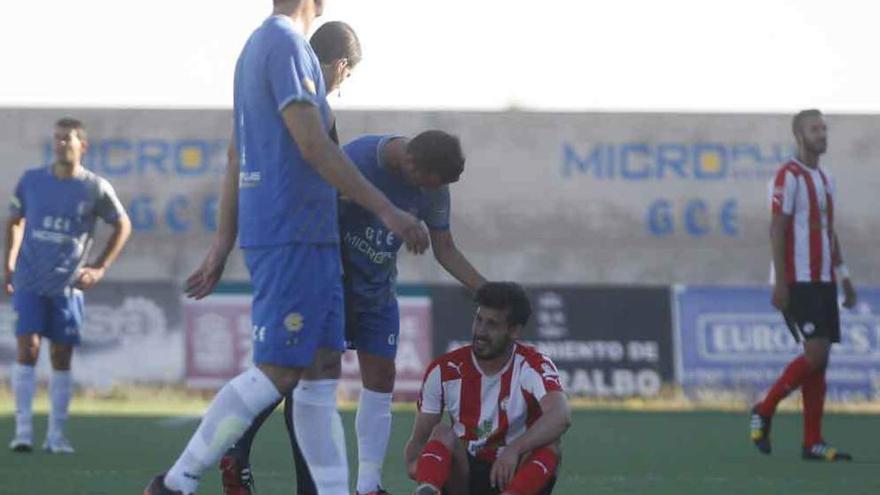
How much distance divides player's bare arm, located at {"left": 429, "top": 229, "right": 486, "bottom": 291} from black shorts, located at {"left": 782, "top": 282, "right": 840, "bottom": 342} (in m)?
4.64

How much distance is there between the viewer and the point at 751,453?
1293 cm

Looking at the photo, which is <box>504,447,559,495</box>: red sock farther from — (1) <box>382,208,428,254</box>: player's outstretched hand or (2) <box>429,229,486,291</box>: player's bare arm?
(1) <box>382,208,428,254</box>: player's outstretched hand

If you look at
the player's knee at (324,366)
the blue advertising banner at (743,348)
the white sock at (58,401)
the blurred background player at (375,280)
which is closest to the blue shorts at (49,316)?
the white sock at (58,401)

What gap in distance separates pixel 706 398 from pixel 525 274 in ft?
32.4

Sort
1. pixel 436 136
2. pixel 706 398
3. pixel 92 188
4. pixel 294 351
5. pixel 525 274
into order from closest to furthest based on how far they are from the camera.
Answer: pixel 294 351 < pixel 436 136 < pixel 92 188 < pixel 706 398 < pixel 525 274

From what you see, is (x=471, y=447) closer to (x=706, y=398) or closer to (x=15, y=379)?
(x=15, y=379)

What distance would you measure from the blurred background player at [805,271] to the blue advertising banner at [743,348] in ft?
25.6

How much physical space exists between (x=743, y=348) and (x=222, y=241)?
14.5m

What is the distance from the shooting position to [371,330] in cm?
830

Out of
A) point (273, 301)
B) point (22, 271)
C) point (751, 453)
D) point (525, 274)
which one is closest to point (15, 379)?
point (22, 271)

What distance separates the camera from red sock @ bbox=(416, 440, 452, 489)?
7590mm

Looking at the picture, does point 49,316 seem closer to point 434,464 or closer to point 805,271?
point 805,271

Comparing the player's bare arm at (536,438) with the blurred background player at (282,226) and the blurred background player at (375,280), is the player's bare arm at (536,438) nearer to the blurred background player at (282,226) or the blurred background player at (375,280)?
the blurred background player at (375,280)

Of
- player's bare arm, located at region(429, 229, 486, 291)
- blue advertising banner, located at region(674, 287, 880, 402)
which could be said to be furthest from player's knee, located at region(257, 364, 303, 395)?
blue advertising banner, located at region(674, 287, 880, 402)
